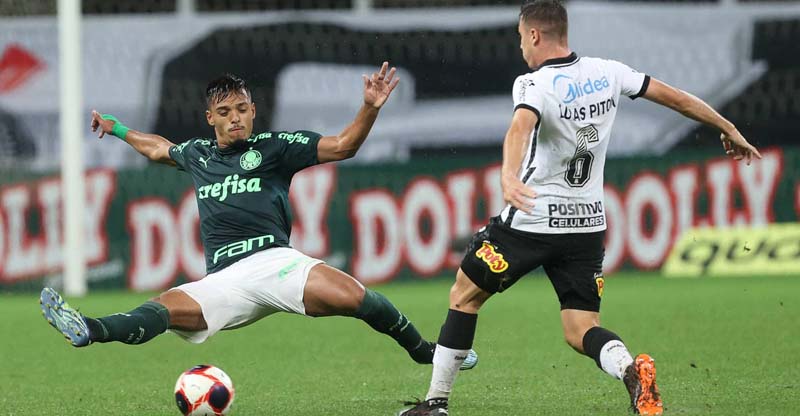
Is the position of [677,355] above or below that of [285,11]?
A: below

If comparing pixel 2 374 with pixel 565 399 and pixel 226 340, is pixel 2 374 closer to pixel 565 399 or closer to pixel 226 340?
pixel 226 340

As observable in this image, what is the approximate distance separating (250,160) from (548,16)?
6.33 feet

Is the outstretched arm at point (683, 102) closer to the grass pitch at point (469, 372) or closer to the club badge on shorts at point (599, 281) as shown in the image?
the club badge on shorts at point (599, 281)

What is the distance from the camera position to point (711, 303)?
12.1 metres

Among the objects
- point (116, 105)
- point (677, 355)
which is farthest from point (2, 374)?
point (116, 105)

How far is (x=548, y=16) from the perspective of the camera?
6.08 meters

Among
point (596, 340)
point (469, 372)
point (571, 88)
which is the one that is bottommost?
point (469, 372)

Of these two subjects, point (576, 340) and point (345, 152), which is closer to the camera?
point (576, 340)

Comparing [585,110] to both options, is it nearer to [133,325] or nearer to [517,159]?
[517,159]

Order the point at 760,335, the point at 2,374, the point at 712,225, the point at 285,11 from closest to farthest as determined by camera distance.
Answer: the point at 2,374 < the point at 760,335 < the point at 712,225 < the point at 285,11

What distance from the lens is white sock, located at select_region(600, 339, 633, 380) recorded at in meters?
5.95

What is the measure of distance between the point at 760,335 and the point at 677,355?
1097 mm

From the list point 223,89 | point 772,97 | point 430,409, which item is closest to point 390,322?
point 430,409

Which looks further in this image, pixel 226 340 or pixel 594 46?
pixel 594 46
